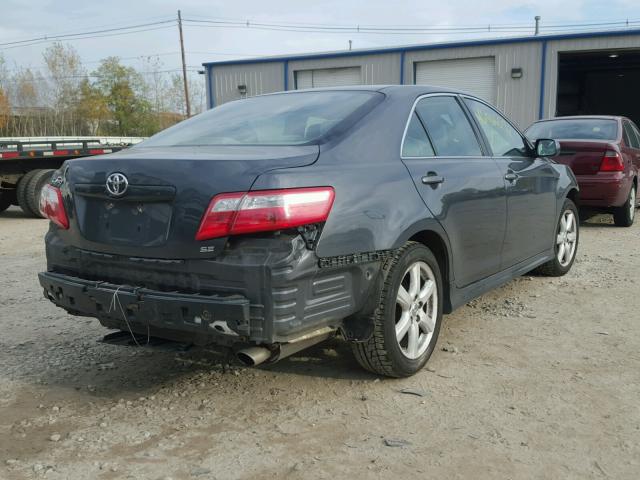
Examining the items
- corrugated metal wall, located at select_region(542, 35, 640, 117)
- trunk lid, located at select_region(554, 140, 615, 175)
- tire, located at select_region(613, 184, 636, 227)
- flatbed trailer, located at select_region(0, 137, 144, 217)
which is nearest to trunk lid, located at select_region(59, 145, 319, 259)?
trunk lid, located at select_region(554, 140, 615, 175)

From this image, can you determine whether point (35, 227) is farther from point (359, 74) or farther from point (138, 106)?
point (138, 106)

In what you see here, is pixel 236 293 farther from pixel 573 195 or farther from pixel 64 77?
pixel 64 77

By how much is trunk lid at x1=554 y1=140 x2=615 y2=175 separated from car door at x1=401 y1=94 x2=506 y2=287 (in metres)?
4.70

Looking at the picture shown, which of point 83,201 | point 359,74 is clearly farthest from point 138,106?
point 83,201

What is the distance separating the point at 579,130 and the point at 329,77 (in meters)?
14.1

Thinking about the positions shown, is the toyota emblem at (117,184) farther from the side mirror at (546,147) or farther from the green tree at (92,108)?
the green tree at (92,108)

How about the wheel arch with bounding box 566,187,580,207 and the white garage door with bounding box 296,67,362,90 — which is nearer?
the wheel arch with bounding box 566,187,580,207

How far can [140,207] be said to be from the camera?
2.85m

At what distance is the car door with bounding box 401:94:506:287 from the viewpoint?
3.47 metres

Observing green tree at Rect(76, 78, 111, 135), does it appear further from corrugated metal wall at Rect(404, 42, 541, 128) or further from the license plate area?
the license plate area

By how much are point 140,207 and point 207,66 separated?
22.3 meters

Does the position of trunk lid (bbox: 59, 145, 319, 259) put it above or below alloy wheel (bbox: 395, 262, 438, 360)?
above

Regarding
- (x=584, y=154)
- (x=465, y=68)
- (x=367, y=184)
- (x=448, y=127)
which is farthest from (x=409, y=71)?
(x=367, y=184)

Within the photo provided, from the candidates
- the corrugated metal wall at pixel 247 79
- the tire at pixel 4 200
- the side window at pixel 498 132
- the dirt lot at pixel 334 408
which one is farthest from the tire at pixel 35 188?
the corrugated metal wall at pixel 247 79
